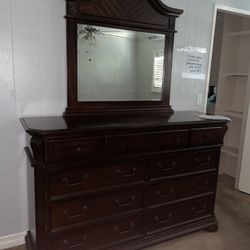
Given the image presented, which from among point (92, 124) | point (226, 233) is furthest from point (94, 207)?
point (226, 233)

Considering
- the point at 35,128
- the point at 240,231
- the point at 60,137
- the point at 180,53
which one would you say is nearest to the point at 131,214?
the point at 60,137

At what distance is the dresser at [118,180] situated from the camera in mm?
1607

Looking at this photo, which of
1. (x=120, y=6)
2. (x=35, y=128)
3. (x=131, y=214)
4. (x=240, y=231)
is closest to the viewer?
(x=35, y=128)

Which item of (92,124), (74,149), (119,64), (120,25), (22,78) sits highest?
(120,25)

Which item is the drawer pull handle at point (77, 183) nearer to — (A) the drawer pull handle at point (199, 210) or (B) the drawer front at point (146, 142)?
(B) the drawer front at point (146, 142)

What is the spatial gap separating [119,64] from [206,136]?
3.04 feet

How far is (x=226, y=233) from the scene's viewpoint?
2328 millimetres

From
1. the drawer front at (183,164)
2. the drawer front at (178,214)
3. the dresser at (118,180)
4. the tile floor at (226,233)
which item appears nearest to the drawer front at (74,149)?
the dresser at (118,180)

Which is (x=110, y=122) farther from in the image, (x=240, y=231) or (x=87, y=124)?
(x=240, y=231)

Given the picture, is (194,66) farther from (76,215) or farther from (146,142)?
(76,215)

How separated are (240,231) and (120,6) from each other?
2.20 m

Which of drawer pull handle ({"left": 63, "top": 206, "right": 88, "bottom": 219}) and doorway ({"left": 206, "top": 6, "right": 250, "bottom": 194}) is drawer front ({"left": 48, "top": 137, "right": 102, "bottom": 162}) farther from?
doorway ({"left": 206, "top": 6, "right": 250, "bottom": 194})

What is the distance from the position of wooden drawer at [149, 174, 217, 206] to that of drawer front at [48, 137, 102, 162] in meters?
0.57

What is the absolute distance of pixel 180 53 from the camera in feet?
8.09
